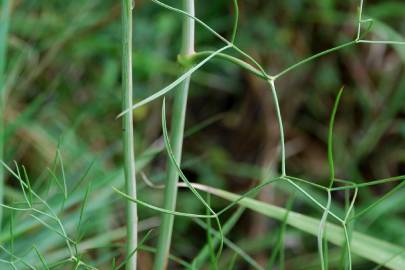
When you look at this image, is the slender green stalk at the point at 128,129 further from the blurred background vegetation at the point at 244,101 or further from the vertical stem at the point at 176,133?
the blurred background vegetation at the point at 244,101

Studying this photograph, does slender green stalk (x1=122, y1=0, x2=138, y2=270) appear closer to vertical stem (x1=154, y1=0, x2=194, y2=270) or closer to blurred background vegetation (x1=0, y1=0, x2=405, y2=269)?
vertical stem (x1=154, y1=0, x2=194, y2=270)

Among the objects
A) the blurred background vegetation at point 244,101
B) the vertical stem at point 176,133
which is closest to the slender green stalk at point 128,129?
the vertical stem at point 176,133

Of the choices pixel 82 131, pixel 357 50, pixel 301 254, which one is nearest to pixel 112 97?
pixel 82 131

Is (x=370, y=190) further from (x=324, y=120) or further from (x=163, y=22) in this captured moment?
(x=163, y=22)

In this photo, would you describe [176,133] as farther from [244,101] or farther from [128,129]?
[244,101]

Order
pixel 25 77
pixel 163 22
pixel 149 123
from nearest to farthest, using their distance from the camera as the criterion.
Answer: pixel 25 77 → pixel 163 22 → pixel 149 123

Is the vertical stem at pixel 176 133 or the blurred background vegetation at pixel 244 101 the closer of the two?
the vertical stem at pixel 176 133
